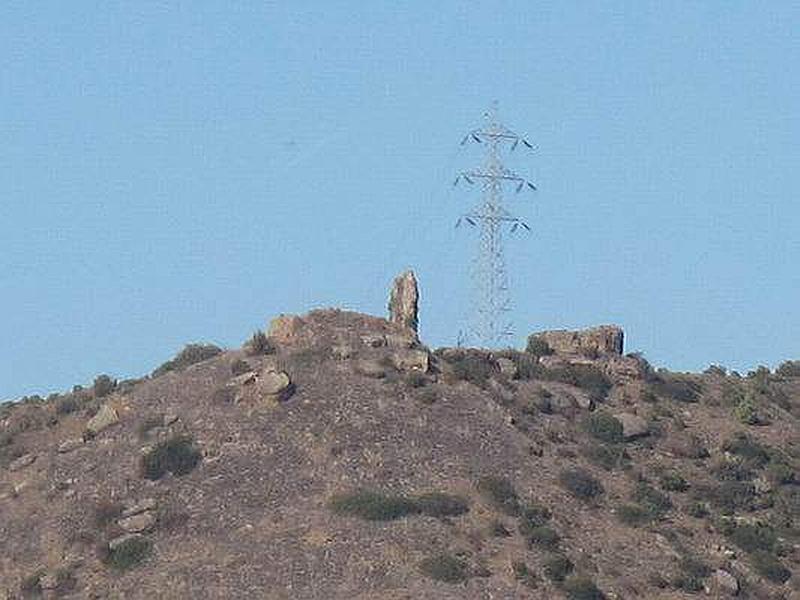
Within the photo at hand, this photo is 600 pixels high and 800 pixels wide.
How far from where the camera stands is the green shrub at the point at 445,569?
307 ft

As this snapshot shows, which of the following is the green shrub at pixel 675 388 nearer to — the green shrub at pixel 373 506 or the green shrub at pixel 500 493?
the green shrub at pixel 500 493

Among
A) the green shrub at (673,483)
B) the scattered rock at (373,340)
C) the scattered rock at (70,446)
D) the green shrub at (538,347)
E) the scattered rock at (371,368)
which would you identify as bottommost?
the green shrub at (673,483)

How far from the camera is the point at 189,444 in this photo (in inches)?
4215

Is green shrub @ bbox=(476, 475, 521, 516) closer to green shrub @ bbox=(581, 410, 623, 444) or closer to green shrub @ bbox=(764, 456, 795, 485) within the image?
green shrub @ bbox=(581, 410, 623, 444)

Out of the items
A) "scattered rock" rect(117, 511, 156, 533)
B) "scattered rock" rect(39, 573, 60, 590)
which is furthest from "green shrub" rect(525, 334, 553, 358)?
"scattered rock" rect(39, 573, 60, 590)

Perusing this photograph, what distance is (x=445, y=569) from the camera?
308 ft

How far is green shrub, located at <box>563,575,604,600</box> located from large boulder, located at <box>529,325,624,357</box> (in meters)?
32.0

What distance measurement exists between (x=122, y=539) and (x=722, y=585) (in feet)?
91.5

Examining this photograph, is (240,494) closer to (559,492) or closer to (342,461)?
(342,461)

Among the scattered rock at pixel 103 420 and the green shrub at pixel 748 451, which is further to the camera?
the green shrub at pixel 748 451

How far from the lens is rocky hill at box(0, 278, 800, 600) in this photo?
3787 inches

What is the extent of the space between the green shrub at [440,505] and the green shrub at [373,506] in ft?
1.14

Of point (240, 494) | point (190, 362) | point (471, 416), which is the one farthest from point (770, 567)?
point (190, 362)

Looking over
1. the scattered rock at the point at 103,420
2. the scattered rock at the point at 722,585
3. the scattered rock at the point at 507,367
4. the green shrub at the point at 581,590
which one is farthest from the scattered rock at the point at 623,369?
the scattered rock at the point at 103,420
